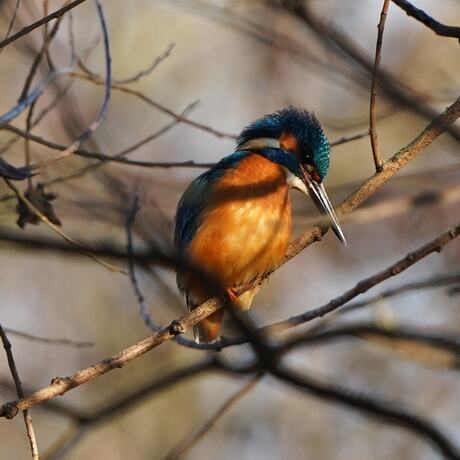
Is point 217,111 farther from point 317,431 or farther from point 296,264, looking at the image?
point 317,431

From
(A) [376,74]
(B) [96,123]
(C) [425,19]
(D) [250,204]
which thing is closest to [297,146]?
(D) [250,204]

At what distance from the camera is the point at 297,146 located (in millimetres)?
4176

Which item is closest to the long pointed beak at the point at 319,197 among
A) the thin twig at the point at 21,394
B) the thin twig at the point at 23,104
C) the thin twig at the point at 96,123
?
the thin twig at the point at 96,123

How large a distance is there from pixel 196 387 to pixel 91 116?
2.70m

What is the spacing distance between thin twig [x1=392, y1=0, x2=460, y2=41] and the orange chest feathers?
1.44m

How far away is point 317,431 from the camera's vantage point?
7.90 m

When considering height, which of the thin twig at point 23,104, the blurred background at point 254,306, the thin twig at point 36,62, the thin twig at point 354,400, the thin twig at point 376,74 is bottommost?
the thin twig at point 354,400

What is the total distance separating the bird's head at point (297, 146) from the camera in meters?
4.02

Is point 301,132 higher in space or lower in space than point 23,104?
higher

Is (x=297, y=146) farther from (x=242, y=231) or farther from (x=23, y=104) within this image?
(x=23, y=104)

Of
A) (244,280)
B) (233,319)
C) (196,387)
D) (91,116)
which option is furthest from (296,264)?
(233,319)

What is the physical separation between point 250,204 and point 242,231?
15 centimetres

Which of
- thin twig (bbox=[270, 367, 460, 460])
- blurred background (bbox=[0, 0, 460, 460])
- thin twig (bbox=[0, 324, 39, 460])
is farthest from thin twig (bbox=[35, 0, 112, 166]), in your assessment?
blurred background (bbox=[0, 0, 460, 460])

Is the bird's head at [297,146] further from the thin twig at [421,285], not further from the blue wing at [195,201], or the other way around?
the thin twig at [421,285]
